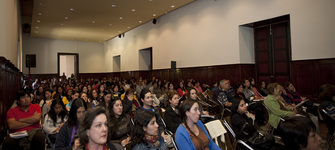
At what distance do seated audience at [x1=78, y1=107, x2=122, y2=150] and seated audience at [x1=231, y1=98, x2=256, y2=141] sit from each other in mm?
1989

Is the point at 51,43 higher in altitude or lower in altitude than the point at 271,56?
higher

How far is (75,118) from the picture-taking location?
2.44 meters

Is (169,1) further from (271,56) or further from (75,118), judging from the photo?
(75,118)

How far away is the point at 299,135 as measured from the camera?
5.56 ft

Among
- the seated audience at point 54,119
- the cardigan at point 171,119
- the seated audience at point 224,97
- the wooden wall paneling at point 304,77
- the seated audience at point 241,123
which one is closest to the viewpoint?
the seated audience at point 241,123

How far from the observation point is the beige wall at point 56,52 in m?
18.7

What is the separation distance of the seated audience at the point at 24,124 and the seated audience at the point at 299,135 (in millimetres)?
3037

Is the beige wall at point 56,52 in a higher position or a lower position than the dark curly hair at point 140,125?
higher

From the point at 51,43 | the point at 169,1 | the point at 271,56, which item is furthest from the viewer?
the point at 51,43

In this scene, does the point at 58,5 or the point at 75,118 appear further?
the point at 58,5

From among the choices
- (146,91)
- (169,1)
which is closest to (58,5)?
(169,1)

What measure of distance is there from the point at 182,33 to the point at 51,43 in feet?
49.0

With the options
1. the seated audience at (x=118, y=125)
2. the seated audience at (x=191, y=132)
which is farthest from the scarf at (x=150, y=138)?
the seated audience at (x=118, y=125)

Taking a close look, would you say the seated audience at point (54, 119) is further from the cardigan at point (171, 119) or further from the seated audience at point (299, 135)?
the seated audience at point (299, 135)
